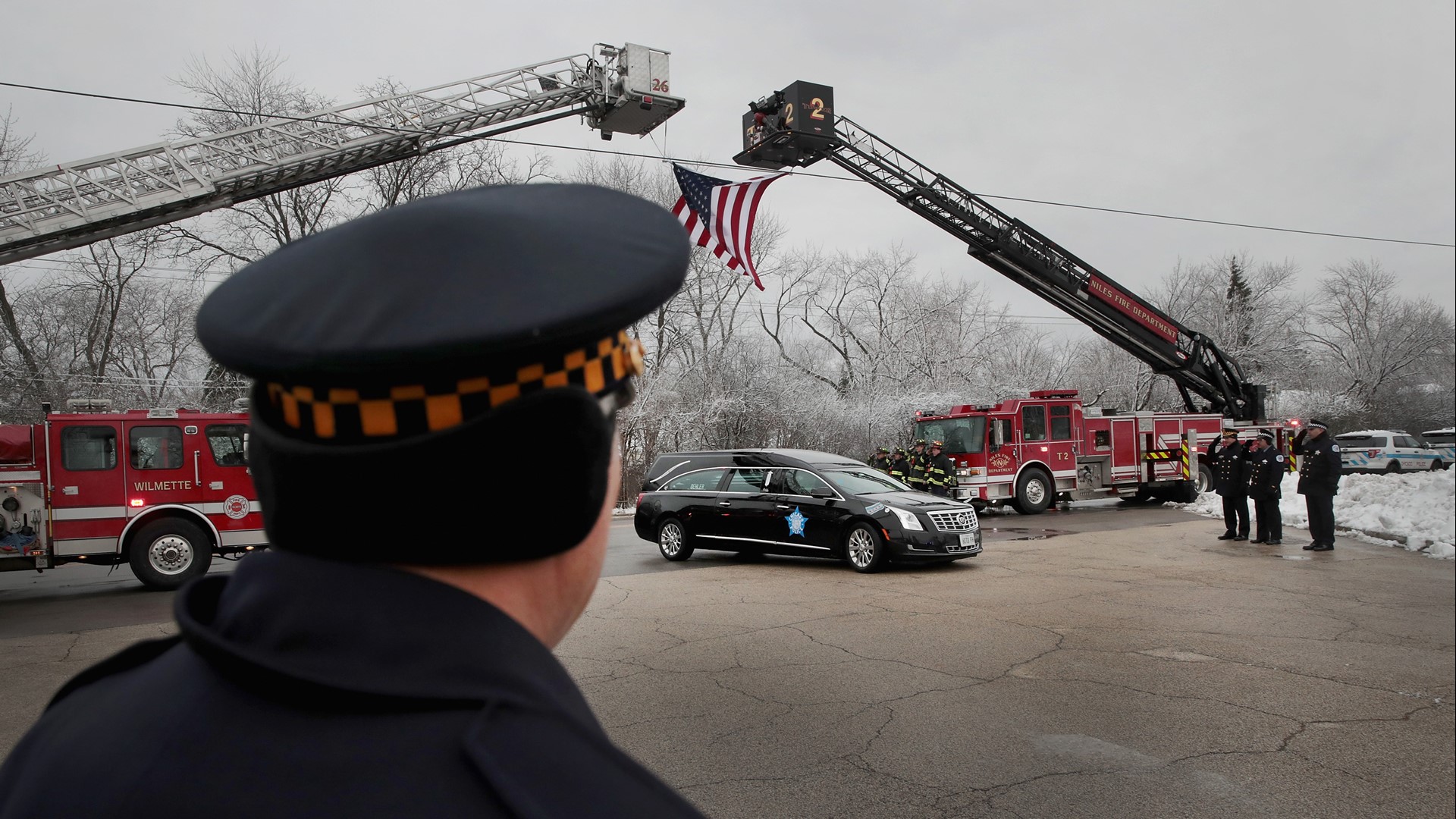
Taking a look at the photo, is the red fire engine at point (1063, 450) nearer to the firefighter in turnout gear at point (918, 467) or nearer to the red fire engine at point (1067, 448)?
the red fire engine at point (1067, 448)

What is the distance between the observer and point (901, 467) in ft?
60.0

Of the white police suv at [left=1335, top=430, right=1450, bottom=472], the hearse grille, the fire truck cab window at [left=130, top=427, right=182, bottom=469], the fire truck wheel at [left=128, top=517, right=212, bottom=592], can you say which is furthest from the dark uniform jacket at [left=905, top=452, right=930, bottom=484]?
the white police suv at [left=1335, top=430, right=1450, bottom=472]

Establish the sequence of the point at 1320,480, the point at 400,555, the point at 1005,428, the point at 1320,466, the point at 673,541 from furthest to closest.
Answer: the point at 1005,428, the point at 673,541, the point at 1320,480, the point at 1320,466, the point at 400,555

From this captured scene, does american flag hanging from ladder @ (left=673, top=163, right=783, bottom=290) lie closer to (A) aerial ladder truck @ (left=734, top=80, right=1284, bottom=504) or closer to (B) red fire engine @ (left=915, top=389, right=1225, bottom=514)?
(A) aerial ladder truck @ (left=734, top=80, right=1284, bottom=504)

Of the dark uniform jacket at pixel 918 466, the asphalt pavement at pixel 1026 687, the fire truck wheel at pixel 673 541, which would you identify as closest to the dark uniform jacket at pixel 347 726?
the asphalt pavement at pixel 1026 687

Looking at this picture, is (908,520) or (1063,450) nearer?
(908,520)

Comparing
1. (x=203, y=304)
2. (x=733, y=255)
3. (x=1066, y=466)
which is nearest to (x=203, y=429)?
(x=733, y=255)

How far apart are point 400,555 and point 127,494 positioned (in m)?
13.3

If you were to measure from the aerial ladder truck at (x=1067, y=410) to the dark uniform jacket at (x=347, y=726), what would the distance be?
53.5ft

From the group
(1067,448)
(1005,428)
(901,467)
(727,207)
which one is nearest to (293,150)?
(727,207)

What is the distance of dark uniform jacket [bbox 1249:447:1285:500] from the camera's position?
502 inches

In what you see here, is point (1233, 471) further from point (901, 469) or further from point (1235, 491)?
point (901, 469)

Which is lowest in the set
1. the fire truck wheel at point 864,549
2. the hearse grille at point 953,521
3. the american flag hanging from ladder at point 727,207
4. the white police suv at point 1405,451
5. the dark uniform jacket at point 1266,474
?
the fire truck wheel at point 864,549

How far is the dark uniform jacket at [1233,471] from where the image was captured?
13.5 meters
